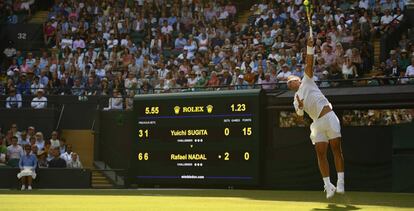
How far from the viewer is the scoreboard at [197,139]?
18.8 meters

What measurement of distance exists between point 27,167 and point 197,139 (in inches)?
209

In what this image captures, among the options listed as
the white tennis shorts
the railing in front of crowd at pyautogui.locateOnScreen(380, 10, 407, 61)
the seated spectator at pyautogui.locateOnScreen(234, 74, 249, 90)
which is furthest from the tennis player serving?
the railing in front of crowd at pyautogui.locateOnScreen(380, 10, 407, 61)

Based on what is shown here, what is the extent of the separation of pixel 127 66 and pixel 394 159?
38.2 feet

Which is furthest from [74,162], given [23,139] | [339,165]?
[339,165]

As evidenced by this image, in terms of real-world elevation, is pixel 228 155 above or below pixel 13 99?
below

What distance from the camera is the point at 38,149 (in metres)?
23.2

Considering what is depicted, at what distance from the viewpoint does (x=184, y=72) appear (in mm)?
24141

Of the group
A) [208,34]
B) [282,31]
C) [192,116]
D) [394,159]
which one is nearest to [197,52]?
[208,34]

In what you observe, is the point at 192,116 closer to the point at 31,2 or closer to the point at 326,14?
the point at 326,14

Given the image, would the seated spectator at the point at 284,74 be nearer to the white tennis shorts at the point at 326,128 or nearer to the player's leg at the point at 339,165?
the white tennis shorts at the point at 326,128

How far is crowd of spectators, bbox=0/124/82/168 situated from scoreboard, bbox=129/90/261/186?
3.30 meters

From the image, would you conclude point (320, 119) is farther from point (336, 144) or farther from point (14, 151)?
point (14, 151)

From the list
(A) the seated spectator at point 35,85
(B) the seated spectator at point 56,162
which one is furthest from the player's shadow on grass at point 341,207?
(A) the seated spectator at point 35,85

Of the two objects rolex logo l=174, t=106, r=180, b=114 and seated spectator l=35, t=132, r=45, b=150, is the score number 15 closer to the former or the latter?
rolex logo l=174, t=106, r=180, b=114
